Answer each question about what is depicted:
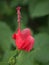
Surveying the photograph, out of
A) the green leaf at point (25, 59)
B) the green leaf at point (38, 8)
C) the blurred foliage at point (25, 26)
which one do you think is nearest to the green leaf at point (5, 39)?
the blurred foliage at point (25, 26)

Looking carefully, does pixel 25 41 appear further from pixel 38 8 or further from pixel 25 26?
pixel 25 26

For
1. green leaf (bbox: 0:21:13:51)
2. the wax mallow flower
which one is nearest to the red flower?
the wax mallow flower

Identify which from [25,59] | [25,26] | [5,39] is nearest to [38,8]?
[25,26]

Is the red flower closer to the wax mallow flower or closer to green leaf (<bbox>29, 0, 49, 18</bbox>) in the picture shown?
the wax mallow flower

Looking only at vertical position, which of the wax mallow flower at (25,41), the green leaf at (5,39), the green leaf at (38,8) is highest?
the wax mallow flower at (25,41)

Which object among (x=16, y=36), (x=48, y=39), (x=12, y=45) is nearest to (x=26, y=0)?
(x=12, y=45)

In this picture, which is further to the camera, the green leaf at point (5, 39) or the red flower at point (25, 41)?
the green leaf at point (5, 39)

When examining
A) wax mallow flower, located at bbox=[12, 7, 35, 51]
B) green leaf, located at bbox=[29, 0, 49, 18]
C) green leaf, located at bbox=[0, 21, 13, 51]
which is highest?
wax mallow flower, located at bbox=[12, 7, 35, 51]

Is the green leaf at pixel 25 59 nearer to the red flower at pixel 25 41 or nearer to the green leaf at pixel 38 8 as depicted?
the red flower at pixel 25 41

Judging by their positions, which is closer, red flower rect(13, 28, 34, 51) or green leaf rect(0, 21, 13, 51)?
red flower rect(13, 28, 34, 51)
